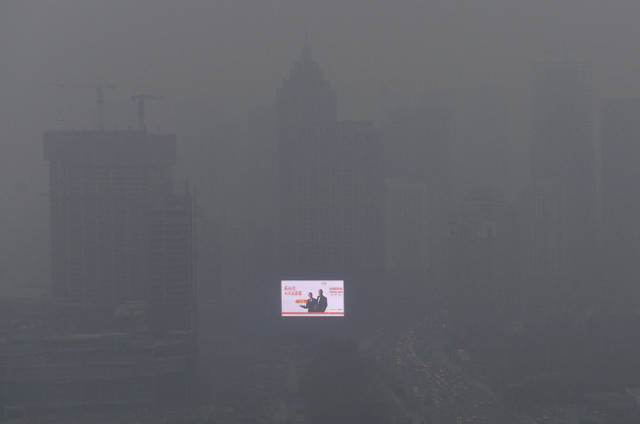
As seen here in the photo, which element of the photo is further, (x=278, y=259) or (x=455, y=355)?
(x=278, y=259)

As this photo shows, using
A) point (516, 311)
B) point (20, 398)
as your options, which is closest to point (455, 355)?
point (516, 311)

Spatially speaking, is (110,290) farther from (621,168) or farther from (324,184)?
(621,168)

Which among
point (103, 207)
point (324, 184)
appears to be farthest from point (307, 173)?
point (103, 207)

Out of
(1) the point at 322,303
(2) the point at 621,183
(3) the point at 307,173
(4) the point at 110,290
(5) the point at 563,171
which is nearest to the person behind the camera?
(4) the point at 110,290

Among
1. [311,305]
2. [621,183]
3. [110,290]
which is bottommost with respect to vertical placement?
[311,305]

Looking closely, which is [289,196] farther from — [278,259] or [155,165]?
[155,165]

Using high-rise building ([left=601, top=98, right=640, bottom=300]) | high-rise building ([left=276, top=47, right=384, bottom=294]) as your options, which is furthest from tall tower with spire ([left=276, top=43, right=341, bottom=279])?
high-rise building ([left=601, top=98, right=640, bottom=300])

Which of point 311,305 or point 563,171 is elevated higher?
point 563,171
